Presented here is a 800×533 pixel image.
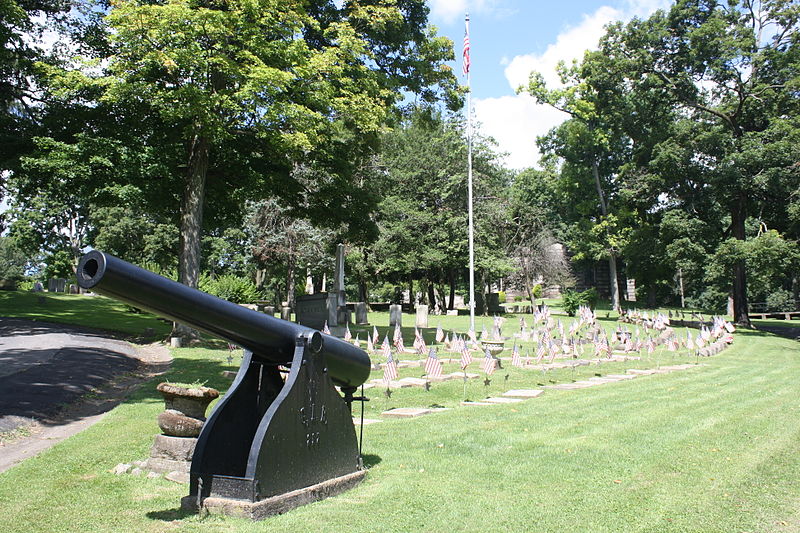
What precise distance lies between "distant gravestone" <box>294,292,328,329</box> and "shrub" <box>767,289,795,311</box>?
40.7 metres

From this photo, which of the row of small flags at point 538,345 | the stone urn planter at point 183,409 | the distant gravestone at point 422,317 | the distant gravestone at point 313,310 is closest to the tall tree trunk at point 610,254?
the row of small flags at point 538,345

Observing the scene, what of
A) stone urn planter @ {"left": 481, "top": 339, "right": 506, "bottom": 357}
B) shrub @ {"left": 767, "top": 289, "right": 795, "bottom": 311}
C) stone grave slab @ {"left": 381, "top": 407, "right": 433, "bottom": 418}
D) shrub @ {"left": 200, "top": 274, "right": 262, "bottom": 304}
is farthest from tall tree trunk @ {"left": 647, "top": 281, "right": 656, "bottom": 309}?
stone grave slab @ {"left": 381, "top": 407, "right": 433, "bottom": 418}

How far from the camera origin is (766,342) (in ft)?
86.3

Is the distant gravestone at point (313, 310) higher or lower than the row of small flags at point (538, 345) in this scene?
higher

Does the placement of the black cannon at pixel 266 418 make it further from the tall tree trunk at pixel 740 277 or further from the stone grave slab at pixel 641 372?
the tall tree trunk at pixel 740 277

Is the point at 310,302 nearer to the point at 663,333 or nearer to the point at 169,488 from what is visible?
the point at 663,333

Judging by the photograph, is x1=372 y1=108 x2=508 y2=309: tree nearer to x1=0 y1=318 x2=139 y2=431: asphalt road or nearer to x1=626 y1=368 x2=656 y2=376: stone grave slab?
x1=0 y1=318 x2=139 y2=431: asphalt road

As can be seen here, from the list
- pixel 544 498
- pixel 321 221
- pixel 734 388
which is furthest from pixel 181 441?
pixel 321 221

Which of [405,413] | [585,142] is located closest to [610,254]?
[585,142]

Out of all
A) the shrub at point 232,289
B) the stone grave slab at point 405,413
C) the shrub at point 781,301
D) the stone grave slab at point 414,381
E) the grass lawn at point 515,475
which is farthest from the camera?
the shrub at point 781,301

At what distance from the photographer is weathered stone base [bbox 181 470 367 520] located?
183 inches

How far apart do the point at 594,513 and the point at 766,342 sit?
25.6m

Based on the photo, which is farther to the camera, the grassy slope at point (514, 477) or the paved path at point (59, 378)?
the paved path at point (59, 378)

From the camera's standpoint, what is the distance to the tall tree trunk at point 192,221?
19.4 m
